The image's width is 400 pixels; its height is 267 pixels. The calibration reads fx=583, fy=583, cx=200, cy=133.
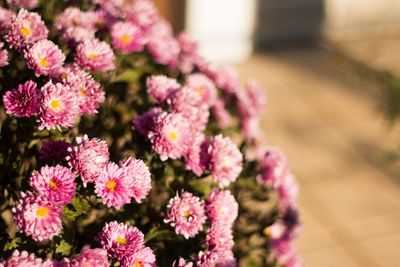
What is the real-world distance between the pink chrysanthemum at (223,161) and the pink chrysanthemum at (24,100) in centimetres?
36

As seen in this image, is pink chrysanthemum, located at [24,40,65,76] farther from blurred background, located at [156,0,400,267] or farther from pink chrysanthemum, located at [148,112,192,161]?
blurred background, located at [156,0,400,267]

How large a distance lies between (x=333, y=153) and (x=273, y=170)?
2.09 metres

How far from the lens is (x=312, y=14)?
4789 mm

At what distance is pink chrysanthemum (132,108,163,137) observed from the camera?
1.18 m

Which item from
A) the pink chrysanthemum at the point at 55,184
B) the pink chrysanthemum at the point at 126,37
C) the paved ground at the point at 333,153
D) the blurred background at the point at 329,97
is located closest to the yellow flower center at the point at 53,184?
the pink chrysanthemum at the point at 55,184

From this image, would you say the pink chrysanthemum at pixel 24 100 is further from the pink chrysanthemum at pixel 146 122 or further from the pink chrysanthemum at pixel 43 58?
the pink chrysanthemum at pixel 146 122

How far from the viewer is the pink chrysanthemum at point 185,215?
1.11m

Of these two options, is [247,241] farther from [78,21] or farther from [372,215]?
[372,215]

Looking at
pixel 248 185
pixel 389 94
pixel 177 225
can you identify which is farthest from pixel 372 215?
pixel 177 225

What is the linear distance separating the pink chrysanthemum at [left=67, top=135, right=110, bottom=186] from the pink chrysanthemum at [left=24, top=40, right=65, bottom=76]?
0.18 m

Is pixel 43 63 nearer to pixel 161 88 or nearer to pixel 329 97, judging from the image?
pixel 161 88

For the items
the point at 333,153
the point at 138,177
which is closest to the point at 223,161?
the point at 138,177

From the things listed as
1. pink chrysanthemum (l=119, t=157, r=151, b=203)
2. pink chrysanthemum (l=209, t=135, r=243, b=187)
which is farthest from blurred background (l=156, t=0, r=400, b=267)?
pink chrysanthemum (l=119, t=157, r=151, b=203)

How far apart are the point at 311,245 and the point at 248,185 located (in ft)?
4.97
